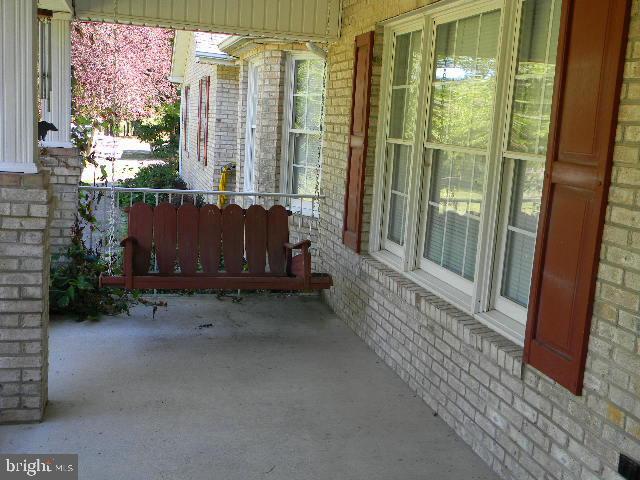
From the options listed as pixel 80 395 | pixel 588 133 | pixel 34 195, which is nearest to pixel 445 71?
pixel 588 133

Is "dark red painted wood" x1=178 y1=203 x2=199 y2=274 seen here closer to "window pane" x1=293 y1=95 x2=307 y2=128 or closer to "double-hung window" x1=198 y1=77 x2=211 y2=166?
"window pane" x1=293 y1=95 x2=307 y2=128

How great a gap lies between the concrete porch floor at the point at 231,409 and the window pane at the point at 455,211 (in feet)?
3.34

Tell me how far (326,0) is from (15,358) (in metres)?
4.41

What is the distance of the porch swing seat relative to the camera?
5.63m

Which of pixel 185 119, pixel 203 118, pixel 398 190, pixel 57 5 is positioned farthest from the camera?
pixel 185 119

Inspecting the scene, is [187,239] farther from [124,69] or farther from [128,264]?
[124,69]

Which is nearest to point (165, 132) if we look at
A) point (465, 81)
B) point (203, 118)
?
point (203, 118)

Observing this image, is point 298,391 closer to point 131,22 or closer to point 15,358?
point 15,358

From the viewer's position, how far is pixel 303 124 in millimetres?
8312

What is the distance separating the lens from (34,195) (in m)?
3.80

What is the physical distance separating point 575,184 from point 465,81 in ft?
5.41

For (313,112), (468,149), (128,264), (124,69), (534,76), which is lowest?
(128,264)

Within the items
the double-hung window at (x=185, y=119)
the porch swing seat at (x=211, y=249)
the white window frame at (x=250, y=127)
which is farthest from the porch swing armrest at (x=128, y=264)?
the double-hung window at (x=185, y=119)

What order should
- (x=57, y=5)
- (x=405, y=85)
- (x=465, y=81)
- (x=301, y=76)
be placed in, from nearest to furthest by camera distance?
(x=465, y=81) → (x=405, y=85) → (x=57, y=5) → (x=301, y=76)
